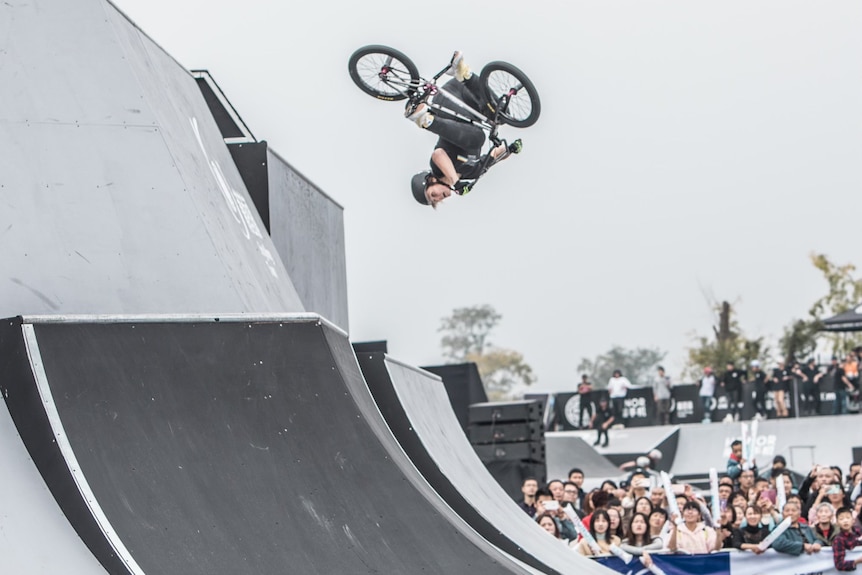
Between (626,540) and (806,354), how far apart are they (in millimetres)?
40191


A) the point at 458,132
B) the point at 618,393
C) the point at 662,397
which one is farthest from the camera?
the point at 662,397

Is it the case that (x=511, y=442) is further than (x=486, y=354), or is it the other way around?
(x=486, y=354)

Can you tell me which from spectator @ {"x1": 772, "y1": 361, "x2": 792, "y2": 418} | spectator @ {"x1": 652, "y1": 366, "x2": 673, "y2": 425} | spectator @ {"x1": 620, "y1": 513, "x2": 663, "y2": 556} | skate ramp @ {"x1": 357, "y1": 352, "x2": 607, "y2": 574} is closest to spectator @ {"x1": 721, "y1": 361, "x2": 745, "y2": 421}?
spectator @ {"x1": 772, "y1": 361, "x2": 792, "y2": 418}

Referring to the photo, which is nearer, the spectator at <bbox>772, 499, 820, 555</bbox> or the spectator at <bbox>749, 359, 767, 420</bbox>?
the spectator at <bbox>772, 499, 820, 555</bbox>

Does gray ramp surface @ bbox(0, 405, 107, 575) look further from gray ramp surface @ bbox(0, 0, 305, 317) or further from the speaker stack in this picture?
the speaker stack

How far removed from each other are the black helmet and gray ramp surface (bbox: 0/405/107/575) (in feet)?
15.1

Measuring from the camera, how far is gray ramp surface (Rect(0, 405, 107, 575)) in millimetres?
4488

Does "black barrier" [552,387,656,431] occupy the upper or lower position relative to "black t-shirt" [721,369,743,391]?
lower

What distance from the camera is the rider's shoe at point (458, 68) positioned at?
8508mm

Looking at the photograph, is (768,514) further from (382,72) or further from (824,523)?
(382,72)

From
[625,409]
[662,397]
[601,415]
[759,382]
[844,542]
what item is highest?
[759,382]

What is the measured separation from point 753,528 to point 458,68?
16.9 ft

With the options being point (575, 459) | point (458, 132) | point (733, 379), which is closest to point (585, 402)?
point (733, 379)

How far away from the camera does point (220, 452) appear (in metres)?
5.29
